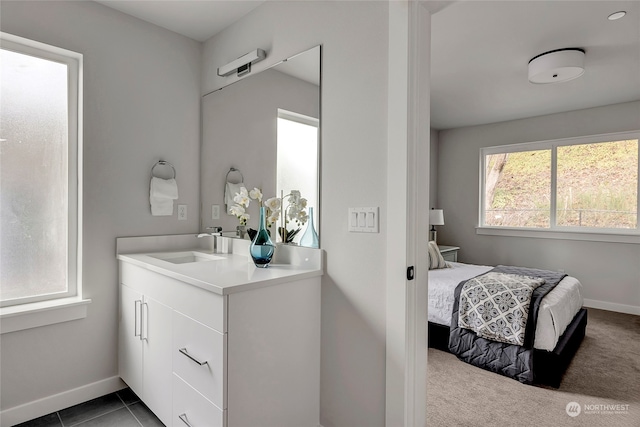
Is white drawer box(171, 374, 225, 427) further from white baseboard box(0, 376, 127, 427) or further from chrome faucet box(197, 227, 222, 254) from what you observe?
chrome faucet box(197, 227, 222, 254)

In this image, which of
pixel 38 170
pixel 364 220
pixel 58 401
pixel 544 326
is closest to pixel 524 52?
pixel 544 326

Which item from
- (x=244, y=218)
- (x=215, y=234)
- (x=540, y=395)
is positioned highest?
(x=244, y=218)

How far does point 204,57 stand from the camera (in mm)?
2576

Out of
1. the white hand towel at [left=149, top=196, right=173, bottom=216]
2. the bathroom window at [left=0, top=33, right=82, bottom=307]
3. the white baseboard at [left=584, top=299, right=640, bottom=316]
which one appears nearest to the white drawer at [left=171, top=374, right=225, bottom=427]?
the bathroom window at [left=0, top=33, right=82, bottom=307]

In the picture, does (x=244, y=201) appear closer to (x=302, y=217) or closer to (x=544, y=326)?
(x=302, y=217)

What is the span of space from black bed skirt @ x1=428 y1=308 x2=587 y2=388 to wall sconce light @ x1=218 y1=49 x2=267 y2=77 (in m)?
2.45

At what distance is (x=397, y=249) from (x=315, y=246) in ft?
1.58

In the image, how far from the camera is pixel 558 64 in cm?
275

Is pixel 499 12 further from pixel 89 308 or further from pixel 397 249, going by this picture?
pixel 89 308

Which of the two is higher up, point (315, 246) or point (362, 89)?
point (362, 89)

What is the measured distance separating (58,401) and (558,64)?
408cm

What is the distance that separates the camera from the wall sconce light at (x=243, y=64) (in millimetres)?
2070

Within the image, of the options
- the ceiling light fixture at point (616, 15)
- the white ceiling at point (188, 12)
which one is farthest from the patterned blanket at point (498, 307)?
the white ceiling at point (188, 12)

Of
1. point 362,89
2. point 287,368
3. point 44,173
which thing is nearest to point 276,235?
point 287,368
